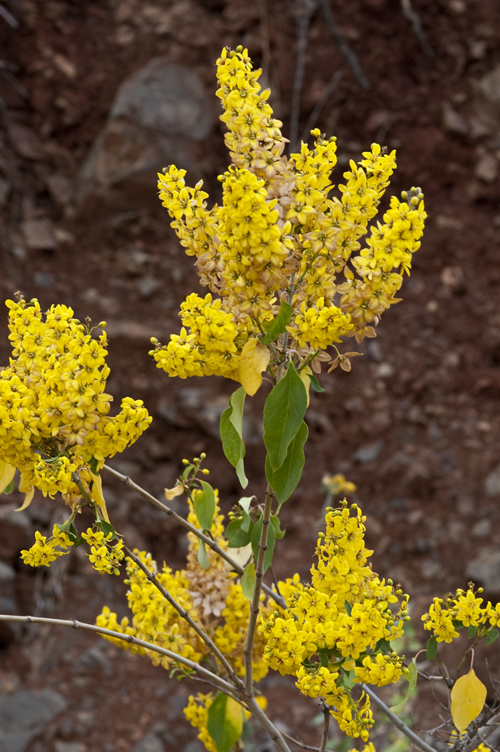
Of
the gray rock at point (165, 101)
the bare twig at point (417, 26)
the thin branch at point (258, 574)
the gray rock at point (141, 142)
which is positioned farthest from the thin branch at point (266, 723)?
the bare twig at point (417, 26)

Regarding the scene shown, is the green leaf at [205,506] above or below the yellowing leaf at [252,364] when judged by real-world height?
below

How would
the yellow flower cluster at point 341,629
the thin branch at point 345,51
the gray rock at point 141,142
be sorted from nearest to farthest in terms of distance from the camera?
the yellow flower cluster at point 341,629, the gray rock at point 141,142, the thin branch at point 345,51

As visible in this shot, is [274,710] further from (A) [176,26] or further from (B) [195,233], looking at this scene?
(A) [176,26]

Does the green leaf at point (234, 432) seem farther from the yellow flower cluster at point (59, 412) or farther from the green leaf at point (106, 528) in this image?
the green leaf at point (106, 528)


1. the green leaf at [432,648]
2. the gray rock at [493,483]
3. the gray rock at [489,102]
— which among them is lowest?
the green leaf at [432,648]

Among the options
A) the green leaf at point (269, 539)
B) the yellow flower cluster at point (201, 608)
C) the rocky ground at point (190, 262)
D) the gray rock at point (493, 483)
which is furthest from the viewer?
the gray rock at point (493, 483)

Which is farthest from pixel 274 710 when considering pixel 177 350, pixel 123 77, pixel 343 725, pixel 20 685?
pixel 123 77

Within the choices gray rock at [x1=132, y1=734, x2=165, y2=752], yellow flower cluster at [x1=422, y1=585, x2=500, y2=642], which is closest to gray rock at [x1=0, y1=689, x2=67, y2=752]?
gray rock at [x1=132, y1=734, x2=165, y2=752]

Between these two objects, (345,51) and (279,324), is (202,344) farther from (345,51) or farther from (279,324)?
(345,51)
